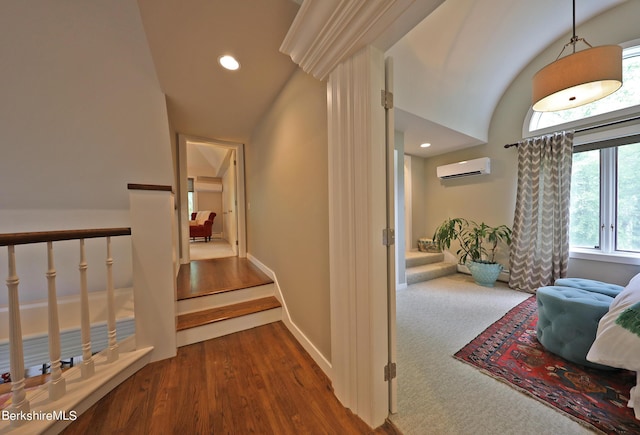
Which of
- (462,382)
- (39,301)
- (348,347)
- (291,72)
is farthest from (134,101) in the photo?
(462,382)

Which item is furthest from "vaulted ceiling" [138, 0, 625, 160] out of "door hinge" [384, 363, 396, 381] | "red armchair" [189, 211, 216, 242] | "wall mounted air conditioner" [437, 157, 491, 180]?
"red armchair" [189, 211, 216, 242]

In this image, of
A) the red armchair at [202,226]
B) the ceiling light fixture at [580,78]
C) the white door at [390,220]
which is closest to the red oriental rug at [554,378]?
the white door at [390,220]

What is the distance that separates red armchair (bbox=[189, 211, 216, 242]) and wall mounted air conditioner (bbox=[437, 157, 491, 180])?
571 cm

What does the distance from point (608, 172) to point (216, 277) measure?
479 cm

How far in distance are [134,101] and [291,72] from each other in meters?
1.50

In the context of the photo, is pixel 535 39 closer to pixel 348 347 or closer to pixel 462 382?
pixel 462 382

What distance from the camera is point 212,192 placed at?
7219 millimetres

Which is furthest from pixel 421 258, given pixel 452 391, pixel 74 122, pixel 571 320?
pixel 74 122

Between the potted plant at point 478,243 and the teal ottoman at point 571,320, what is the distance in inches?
55.5

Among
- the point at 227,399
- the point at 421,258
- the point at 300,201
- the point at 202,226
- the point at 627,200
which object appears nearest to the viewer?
the point at 227,399

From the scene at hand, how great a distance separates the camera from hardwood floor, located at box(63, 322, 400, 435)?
1055 mm

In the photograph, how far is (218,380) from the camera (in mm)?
1356

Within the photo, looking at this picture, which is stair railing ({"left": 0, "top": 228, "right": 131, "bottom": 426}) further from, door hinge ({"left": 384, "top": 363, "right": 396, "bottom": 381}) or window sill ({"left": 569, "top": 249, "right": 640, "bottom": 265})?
window sill ({"left": 569, "top": 249, "right": 640, "bottom": 265})

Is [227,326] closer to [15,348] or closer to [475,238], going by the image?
[15,348]
